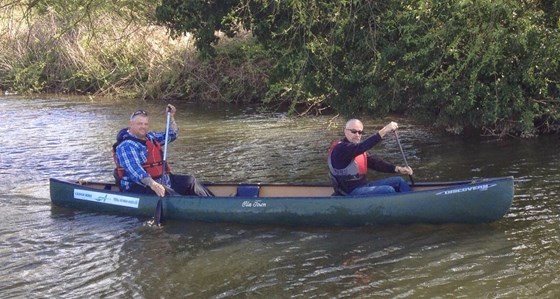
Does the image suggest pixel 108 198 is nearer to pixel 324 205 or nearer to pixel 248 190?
pixel 248 190

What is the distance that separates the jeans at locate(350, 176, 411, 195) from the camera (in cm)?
891

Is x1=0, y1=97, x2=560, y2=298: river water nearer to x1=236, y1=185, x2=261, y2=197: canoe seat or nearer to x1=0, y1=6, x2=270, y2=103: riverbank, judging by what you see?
x1=236, y1=185, x2=261, y2=197: canoe seat

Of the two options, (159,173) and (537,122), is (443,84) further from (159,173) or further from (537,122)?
(159,173)

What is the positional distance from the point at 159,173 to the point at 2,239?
206 cm

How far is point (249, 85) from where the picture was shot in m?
21.8

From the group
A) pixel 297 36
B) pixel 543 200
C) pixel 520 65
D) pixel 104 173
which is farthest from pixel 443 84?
pixel 104 173

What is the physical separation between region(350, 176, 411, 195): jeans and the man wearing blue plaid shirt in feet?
7.19

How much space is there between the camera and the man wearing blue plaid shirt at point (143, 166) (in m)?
9.50

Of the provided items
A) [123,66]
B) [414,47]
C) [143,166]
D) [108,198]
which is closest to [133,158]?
[143,166]

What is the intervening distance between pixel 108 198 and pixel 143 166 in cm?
66

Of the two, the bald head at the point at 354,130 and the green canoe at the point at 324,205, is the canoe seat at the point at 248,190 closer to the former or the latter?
the green canoe at the point at 324,205

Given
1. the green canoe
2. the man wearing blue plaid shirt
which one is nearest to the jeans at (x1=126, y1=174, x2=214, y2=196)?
the man wearing blue plaid shirt

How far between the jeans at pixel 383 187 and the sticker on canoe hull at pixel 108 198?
111 inches

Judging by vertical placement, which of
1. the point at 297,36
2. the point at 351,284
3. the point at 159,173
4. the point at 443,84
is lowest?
the point at 351,284
